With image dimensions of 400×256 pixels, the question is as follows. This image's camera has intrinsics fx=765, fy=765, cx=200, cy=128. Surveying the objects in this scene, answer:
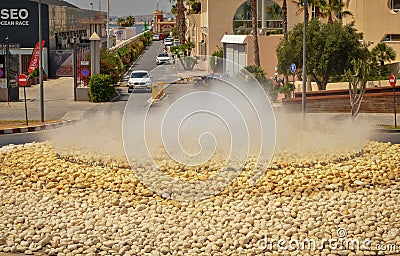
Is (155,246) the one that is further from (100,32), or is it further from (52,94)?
(100,32)

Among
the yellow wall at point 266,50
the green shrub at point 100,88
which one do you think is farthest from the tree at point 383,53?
the green shrub at point 100,88

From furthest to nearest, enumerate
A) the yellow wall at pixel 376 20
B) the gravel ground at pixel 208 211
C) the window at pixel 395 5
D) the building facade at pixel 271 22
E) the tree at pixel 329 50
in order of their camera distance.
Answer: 1. the window at pixel 395 5
2. the building facade at pixel 271 22
3. the yellow wall at pixel 376 20
4. the tree at pixel 329 50
5. the gravel ground at pixel 208 211

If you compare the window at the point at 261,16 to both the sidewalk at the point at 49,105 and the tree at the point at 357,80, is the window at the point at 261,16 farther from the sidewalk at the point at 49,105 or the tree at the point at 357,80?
the tree at the point at 357,80

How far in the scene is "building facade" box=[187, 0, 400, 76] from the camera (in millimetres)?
44594

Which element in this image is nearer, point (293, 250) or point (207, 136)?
point (293, 250)

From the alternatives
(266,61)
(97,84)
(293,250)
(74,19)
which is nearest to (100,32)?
(74,19)

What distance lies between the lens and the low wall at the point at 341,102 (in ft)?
108

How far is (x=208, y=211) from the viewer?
13.0 meters

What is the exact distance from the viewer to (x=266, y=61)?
4891 centimetres

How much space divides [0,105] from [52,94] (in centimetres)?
713

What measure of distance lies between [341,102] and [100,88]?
1238 cm

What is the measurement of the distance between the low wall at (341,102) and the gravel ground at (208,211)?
1650 centimetres

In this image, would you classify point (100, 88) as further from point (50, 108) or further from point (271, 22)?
point (271, 22)

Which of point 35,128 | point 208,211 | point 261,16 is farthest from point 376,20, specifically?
point 208,211
